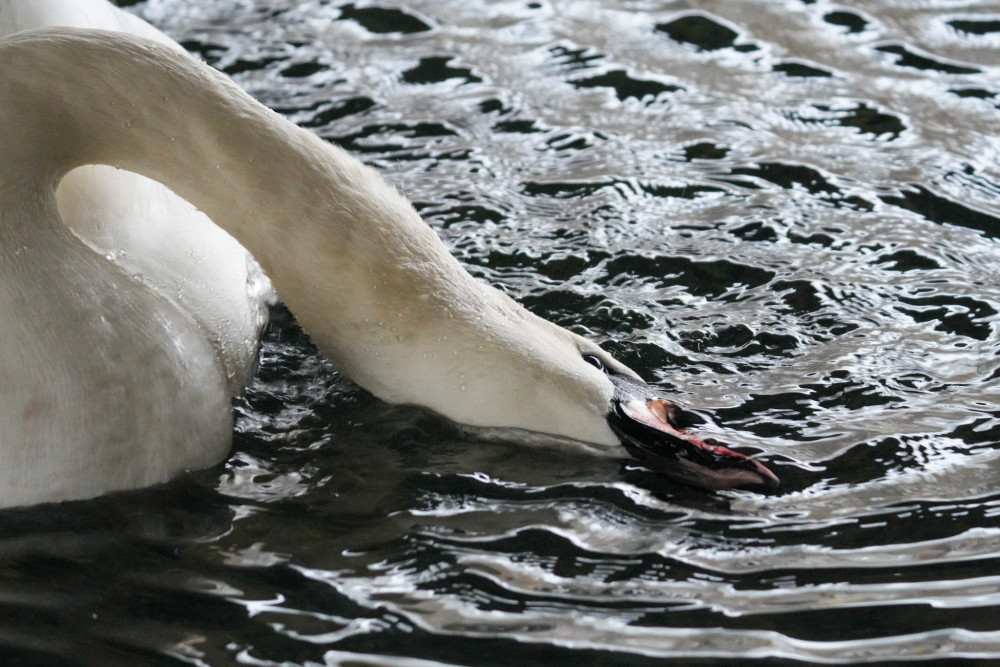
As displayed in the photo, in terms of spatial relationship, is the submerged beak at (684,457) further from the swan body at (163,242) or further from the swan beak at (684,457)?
the swan body at (163,242)

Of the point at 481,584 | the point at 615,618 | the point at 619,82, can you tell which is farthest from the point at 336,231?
the point at 619,82

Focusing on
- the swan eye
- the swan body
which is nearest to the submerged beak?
the swan eye

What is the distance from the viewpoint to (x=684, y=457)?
144 inches

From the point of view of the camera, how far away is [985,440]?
13.1 feet

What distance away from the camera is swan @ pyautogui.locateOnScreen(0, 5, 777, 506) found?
143 inches

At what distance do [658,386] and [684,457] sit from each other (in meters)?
0.71

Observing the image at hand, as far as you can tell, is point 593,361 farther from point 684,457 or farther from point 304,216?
point 304,216

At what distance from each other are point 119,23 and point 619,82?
2.67m

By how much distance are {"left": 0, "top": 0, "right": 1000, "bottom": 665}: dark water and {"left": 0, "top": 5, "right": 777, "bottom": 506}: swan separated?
0.14 meters

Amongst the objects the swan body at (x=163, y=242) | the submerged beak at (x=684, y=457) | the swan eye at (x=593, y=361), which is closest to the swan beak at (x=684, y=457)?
the submerged beak at (x=684, y=457)

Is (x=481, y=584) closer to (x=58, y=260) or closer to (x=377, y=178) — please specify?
(x=377, y=178)

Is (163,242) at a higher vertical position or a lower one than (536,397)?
higher

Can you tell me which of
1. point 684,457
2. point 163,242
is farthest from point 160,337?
point 684,457

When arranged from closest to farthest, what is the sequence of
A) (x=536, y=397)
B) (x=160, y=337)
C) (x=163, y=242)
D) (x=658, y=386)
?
(x=536, y=397)
(x=160, y=337)
(x=163, y=242)
(x=658, y=386)
